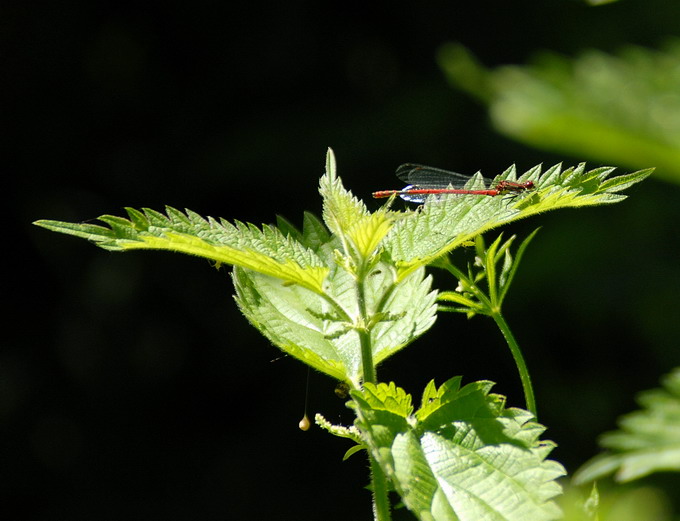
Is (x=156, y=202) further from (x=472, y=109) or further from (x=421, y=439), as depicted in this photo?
(x=421, y=439)

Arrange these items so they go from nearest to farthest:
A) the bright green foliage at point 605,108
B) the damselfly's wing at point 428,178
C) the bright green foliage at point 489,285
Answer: the bright green foliage at point 605,108 < the bright green foliage at point 489,285 < the damselfly's wing at point 428,178

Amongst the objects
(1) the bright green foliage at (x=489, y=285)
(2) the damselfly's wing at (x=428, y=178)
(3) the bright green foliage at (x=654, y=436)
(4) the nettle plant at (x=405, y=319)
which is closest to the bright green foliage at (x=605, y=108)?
(3) the bright green foliage at (x=654, y=436)

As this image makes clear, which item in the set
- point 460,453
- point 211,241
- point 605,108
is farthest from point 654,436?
point 211,241

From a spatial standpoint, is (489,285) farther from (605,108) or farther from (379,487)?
(605,108)

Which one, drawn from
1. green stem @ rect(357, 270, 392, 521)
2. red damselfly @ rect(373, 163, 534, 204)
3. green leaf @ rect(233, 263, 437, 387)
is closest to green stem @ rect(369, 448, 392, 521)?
green stem @ rect(357, 270, 392, 521)

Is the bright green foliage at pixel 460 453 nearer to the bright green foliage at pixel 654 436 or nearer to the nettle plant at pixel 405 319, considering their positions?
the nettle plant at pixel 405 319

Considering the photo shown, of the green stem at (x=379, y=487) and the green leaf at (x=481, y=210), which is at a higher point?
the green leaf at (x=481, y=210)

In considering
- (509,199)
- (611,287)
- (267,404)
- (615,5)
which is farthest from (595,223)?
(509,199)
